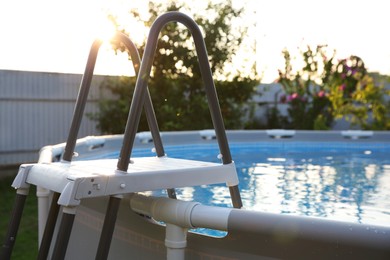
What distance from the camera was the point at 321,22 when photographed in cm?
1125

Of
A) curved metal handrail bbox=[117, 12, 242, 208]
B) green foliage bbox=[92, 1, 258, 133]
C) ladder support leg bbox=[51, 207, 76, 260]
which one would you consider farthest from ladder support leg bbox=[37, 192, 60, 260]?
green foliage bbox=[92, 1, 258, 133]

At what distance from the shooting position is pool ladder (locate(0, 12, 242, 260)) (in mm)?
1638

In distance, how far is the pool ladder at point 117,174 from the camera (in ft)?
5.37

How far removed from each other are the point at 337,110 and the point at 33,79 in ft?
19.0

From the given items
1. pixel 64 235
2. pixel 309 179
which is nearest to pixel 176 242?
pixel 64 235

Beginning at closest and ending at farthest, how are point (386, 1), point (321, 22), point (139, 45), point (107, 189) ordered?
point (107, 189)
point (139, 45)
point (386, 1)
point (321, 22)

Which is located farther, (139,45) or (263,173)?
(139,45)

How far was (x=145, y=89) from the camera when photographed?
1.82 metres

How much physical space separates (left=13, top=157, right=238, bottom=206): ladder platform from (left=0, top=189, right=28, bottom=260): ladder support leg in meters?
0.09

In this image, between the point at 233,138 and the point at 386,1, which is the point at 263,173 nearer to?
the point at 233,138

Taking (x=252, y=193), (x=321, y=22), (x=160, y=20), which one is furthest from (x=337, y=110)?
(x=160, y=20)

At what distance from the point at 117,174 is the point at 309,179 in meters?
4.10

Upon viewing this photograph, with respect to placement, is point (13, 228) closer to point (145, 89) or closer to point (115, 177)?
point (115, 177)

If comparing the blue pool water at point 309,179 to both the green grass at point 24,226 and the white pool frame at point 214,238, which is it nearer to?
the green grass at point 24,226
